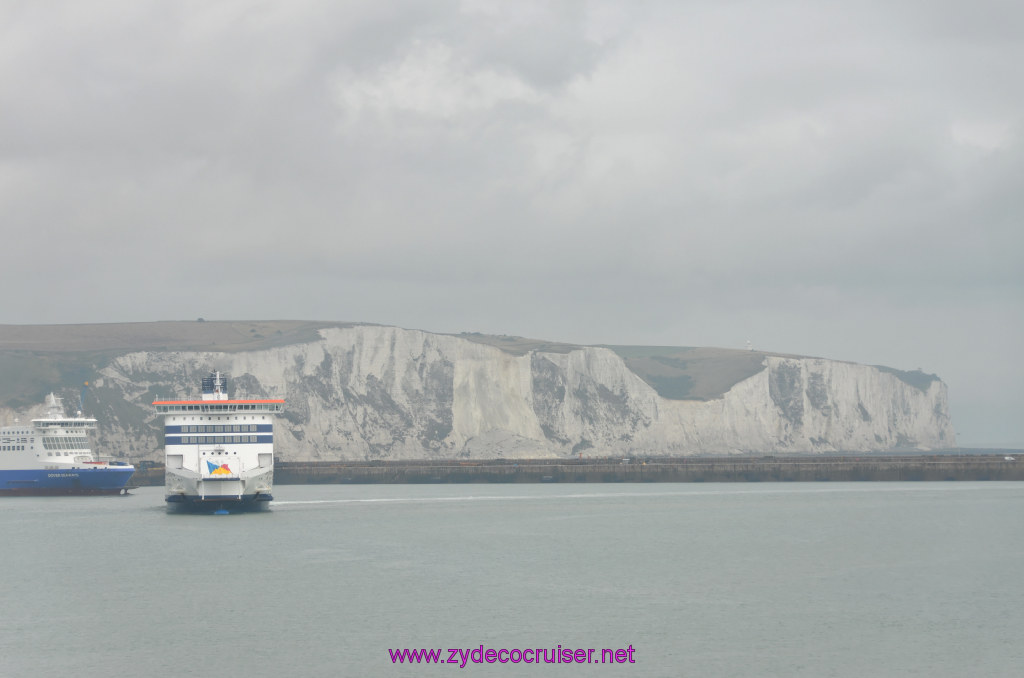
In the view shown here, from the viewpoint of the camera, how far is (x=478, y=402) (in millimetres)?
136875

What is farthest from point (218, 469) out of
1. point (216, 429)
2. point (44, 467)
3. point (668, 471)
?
point (668, 471)

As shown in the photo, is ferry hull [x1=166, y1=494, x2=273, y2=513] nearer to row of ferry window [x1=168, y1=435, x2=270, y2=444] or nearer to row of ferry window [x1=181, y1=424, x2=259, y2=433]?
row of ferry window [x1=168, y1=435, x2=270, y2=444]

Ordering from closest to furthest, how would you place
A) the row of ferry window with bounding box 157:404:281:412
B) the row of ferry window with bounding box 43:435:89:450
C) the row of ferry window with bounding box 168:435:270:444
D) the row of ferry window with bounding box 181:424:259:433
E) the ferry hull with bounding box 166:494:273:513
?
the ferry hull with bounding box 166:494:273:513
the row of ferry window with bounding box 168:435:270:444
the row of ferry window with bounding box 181:424:259:433
the row of ferry window with bounding box 157:404:281:412
the row of ferry window with bounding box 43:435:89:450

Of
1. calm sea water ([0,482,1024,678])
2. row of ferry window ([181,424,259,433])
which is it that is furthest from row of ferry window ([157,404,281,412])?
calm sea water ([0,482,1024,678])

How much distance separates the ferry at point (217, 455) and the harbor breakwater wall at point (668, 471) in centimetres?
4554

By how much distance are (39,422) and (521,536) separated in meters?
47.6

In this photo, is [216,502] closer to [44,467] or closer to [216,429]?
[216,429]

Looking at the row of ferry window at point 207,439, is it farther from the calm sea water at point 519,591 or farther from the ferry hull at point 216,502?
the calm sea water at point 519,591

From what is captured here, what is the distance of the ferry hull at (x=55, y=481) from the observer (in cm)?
8462

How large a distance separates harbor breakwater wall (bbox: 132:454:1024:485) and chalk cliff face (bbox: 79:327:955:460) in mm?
15825

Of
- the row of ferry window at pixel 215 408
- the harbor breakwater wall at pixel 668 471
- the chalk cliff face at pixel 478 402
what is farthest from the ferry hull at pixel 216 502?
the chalk cliff face at pixel 478 402

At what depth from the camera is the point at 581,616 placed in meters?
32.2

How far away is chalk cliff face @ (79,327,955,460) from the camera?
12456cm

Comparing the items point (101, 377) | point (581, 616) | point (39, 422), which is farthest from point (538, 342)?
point (581, 616)
